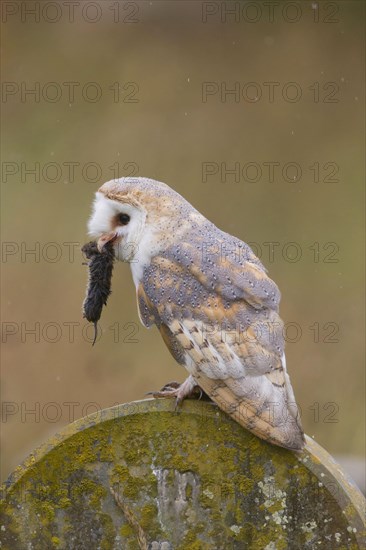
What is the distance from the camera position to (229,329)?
460 centimetres

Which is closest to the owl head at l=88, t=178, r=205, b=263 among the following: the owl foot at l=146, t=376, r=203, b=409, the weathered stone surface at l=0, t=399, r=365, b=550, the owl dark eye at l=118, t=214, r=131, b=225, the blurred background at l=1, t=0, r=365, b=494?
the owl dark eye at l=118, t=214, r=131, b=225

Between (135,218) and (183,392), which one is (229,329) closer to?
(183,392)

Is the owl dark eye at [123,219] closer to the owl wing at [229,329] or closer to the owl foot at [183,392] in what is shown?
the owl wing at [229,329]

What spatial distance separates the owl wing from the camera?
449 cm

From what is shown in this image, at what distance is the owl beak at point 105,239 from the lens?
479 centimetres

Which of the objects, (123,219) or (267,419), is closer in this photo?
(267,419)

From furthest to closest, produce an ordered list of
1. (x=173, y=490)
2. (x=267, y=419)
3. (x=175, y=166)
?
(x=175, y=166), (x=173, y=490), (x=267, y=419)

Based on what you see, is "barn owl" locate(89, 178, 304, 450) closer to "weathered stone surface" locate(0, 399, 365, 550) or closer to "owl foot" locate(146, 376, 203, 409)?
"owl foot" locate(146, 376, 203, 409)

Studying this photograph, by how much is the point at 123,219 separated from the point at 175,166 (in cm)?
389

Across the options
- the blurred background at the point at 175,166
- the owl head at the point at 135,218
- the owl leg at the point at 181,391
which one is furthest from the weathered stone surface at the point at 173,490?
the blurred background at the point at 175,166

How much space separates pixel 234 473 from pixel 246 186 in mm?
4468

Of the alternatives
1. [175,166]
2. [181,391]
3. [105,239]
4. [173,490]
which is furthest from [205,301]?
[175,166]

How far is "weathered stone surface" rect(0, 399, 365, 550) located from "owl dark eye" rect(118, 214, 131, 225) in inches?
29.1

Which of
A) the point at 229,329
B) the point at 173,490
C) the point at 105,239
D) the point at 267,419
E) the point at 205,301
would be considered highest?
the point at 105,239
